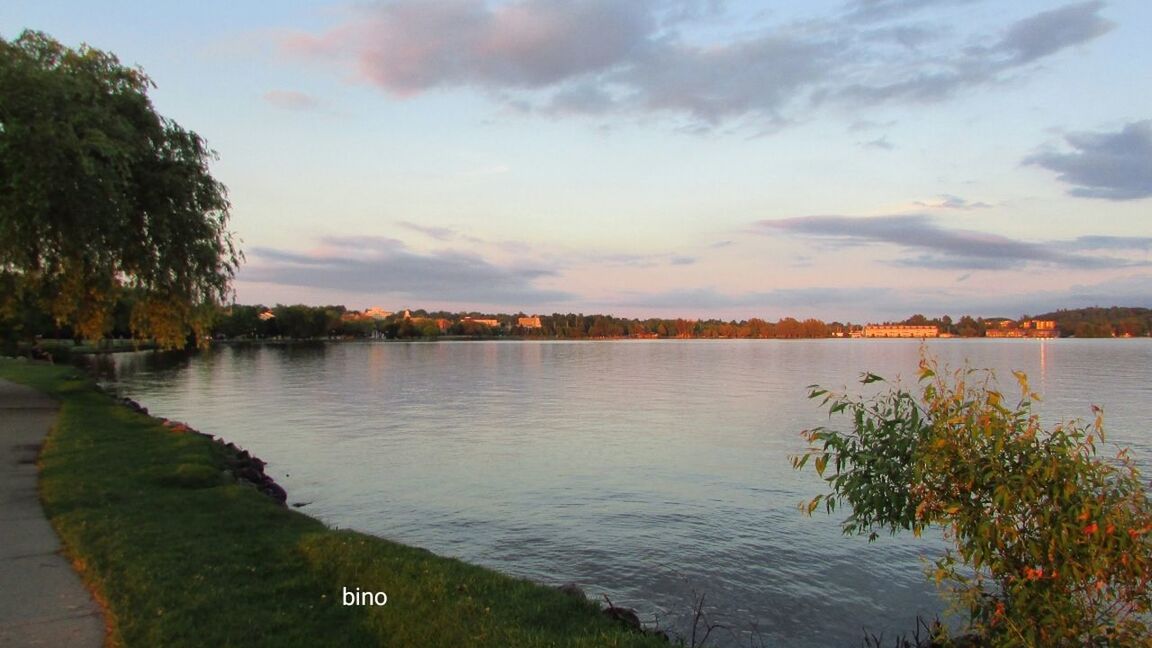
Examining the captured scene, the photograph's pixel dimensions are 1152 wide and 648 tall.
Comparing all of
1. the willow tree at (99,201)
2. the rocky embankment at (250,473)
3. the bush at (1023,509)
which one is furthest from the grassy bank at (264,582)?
the willow tree at (99,201)

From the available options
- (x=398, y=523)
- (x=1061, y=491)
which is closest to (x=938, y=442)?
(x=1061, y=491)

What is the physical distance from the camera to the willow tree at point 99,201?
65.0 ft

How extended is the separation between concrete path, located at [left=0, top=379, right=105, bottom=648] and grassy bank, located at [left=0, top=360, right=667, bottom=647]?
194 mm

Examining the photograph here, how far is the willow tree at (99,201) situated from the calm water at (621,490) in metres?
6.40

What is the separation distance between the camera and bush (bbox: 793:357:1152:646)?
533 cm

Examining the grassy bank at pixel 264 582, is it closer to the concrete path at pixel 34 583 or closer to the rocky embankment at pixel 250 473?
the concrete path at pixel 34 583

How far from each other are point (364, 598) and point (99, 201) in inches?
697

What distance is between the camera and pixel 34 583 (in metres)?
8.28

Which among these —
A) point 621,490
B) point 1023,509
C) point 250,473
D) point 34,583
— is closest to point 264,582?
point 34,583

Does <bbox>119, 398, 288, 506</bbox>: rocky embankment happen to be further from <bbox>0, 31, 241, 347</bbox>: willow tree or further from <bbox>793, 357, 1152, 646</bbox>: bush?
<bbox>793, 357, 1152, 646</bbox>: bush

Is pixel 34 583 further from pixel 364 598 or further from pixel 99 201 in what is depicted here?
pixel 99 201

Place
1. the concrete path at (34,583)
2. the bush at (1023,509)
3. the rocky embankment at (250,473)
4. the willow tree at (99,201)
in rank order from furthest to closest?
1. the willow tree at (99,201)
2. the rocky embankment at (250,473)
3. the concrete path at (34,583)
4. the bush at (1023,509)

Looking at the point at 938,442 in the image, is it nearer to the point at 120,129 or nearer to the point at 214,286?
the point at 120,129

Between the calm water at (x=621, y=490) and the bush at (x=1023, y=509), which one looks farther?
the calm water at (x=621, y=490)
